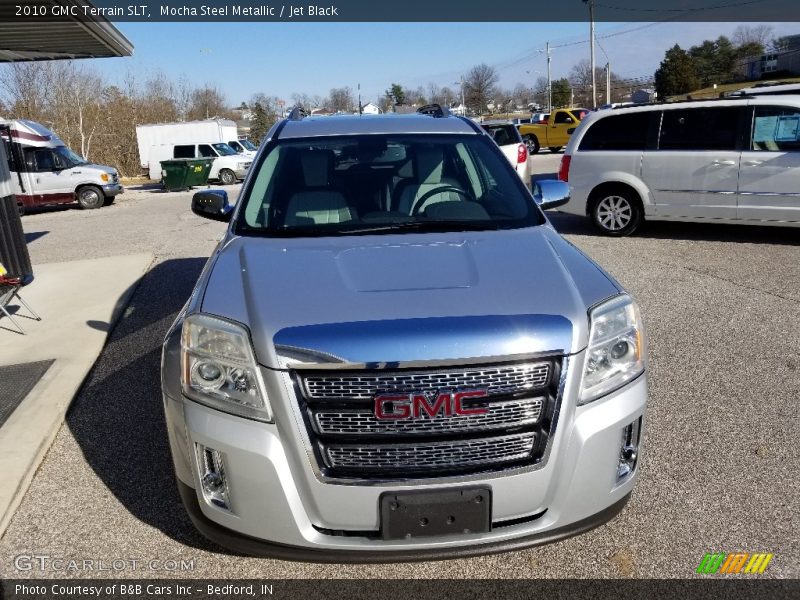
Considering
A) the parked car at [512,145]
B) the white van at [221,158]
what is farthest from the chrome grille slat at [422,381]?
the white van at [221,158]

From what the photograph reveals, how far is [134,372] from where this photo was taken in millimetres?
5156

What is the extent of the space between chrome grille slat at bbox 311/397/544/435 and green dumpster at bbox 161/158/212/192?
81.8 ft

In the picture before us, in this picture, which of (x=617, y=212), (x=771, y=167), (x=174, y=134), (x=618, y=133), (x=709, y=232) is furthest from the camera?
(x=174, y=134)

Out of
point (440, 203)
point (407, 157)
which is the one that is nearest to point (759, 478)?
point (440, 203)

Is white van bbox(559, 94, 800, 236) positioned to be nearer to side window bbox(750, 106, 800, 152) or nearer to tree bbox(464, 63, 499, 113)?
side window bbox(750, 106, 800, 152)

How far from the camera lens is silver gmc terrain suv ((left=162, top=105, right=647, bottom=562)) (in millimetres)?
2330

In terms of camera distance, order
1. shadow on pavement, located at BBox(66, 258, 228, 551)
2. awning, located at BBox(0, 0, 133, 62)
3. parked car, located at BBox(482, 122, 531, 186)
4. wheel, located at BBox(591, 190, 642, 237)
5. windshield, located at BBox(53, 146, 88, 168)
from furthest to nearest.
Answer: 1. windshield, located at BBox(53, 146, 88, 168)
2. parked car, located at BBox(482, 122, 531, 186)
3. wheel, located at BBox(591, 190, 642, 237)
4. awning, located at BBox(0, 0, 133, 62)
5. shadow on pavement, located at BBox(66, 258, 228, 551)

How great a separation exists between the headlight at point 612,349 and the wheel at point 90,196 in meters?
20.3

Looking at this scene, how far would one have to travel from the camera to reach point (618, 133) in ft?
32.2

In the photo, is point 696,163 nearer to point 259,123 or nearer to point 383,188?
point 383,188

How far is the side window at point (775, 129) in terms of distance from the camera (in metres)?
8.53

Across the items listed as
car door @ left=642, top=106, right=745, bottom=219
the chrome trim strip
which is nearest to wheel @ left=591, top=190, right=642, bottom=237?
car door @ left=642, top=106, right=745, bottom=219
